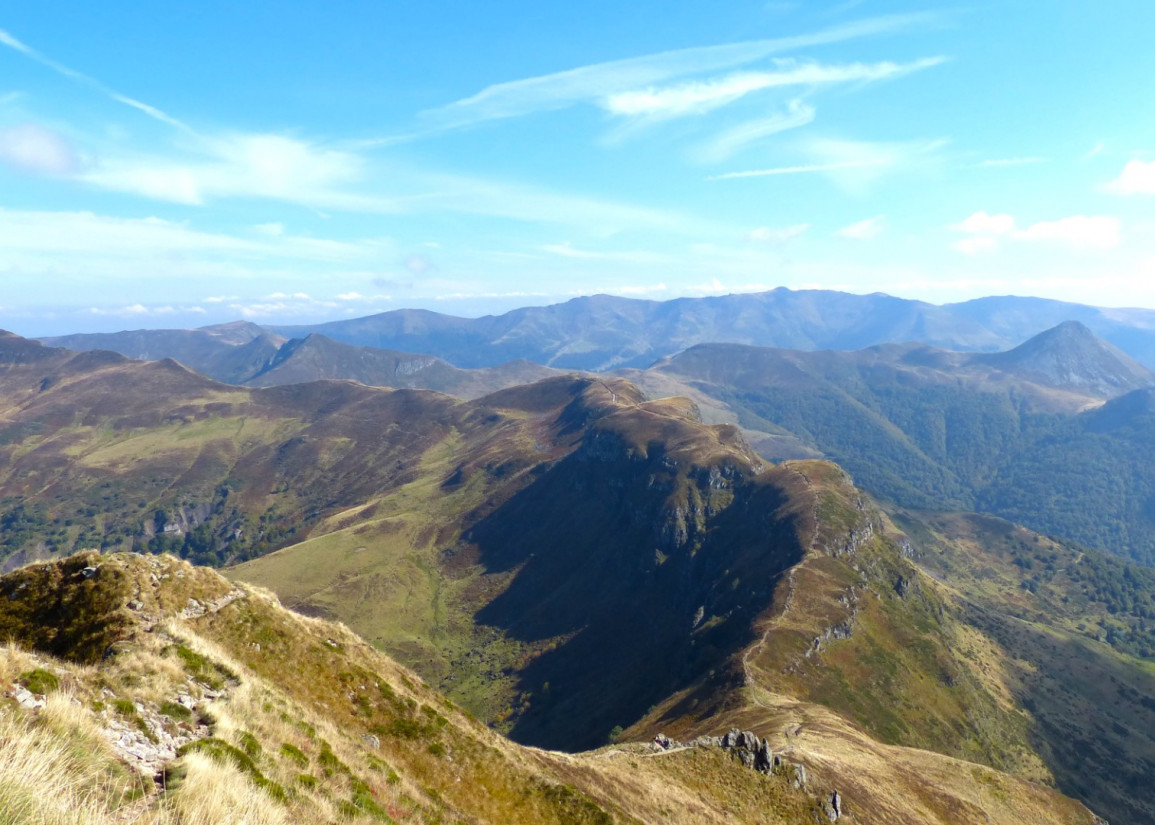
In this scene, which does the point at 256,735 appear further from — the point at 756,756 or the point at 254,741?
the point at 756,756

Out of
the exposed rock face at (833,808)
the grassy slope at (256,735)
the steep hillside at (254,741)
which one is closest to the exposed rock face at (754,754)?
the exposed rock face at (833,808)

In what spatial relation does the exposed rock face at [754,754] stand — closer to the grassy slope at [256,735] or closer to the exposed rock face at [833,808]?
the exposed rock face at [833,808]

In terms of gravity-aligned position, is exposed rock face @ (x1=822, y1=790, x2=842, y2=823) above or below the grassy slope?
below

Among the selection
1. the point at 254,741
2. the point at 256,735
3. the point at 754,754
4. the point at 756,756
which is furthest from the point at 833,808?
the point at 254,741

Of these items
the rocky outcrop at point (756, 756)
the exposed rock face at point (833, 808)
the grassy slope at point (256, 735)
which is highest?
the grassy slope at point (256, 735)

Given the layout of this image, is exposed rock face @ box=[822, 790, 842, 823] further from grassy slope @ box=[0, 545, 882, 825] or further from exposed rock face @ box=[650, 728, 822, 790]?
grassy slope @ box=[0, 545, 882, 825]

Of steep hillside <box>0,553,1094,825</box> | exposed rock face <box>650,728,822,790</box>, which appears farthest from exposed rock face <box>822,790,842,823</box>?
steep hillside <box>0,553,1094,825</box>

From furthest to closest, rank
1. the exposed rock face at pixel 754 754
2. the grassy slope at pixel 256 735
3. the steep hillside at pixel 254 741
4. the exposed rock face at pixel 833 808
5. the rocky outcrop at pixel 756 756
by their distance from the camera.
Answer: the exposed rock face at pixel 754 754 < the rocky outcrop at pixel 756 756 < the exposed rock face at pixel 833 808 < the steep hillside at pixel 254 741 < the grassy slope at pixel 256 735

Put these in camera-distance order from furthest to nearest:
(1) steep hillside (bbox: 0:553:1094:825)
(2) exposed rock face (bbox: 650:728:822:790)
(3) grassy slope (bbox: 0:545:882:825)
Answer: (2) exposed rock face (bbox: 650:728:822:790)
(1) steep hillside (bbox: 0:553:1094:825)
(3) grassy slope (bbox: 0:545:882:825)

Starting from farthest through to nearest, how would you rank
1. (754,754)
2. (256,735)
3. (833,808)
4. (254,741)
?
(754,754) < (833,808) < (256,735) < (254,741)
